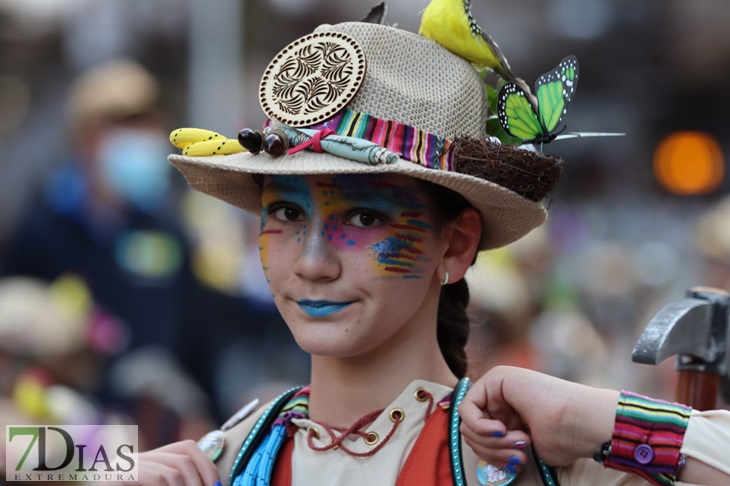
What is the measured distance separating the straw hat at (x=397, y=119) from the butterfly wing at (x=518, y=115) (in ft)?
0.24

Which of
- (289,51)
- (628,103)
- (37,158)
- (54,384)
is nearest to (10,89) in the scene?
(37,158)

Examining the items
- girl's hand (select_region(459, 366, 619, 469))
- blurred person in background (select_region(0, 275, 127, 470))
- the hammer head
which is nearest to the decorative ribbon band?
girl's hand (select_region(459, 366, 619, 469))

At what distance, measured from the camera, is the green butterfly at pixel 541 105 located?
285 centimetres

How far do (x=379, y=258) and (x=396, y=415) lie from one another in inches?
16.0

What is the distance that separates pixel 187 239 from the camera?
6652mm

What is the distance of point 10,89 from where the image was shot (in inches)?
440

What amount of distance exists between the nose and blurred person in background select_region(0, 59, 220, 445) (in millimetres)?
3349

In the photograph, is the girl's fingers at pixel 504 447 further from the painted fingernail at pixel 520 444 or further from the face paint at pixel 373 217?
the face paint at pixel 373 217

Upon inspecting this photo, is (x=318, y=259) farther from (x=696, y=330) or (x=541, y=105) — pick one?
(x=696, y=330)

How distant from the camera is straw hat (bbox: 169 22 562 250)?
2.76m

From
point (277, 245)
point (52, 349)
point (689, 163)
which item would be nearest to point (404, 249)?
point (277, 245)

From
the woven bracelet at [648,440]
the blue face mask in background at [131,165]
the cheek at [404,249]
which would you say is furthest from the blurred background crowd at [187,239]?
the woven bracelet at [648,440]

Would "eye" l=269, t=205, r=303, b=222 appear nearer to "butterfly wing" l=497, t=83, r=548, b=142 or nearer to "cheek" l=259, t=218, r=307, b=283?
"cheek" l=259, t=218, r=307, b=283

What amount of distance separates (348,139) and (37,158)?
8.04 meters
